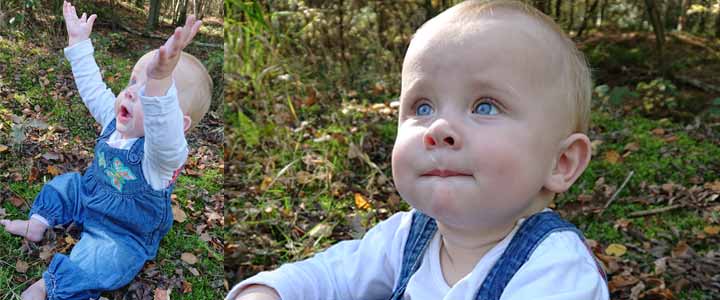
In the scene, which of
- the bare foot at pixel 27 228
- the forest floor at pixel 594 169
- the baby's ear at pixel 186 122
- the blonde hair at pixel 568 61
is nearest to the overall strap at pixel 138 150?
the baby's ear at pixel 186 122

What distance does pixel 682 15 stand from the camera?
493 centimetres

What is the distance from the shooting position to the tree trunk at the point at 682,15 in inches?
193


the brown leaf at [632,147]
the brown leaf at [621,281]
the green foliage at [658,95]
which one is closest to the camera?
the brown leaf at [621,281]

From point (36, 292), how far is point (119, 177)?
0.28 meters

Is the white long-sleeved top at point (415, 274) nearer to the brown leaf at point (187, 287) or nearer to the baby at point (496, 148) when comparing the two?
the baby at point (496, 148)

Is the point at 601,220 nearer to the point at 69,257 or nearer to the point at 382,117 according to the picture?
the point at 382,117

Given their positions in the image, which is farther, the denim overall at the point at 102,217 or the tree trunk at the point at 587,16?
the tree trunk at the point at 587,16

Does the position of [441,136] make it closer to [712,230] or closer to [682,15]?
[712,230]

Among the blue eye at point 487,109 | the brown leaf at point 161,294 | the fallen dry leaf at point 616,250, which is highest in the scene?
the blue eye at point 487,109

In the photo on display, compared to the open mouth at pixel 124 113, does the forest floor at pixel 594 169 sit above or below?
below

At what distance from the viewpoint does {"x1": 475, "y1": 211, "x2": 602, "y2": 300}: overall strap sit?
1.46 m

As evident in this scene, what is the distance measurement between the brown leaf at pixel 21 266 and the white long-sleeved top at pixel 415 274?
41 centimetres

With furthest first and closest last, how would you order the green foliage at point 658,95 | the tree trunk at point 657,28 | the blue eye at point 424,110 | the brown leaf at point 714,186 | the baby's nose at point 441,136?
1. the tree trunk at point 657,28
2. the green foliage at point 658,95
3. the brown leaf at point 714,186
4. the blue eye at point 424,110
5. the baby's nose at point 441,136

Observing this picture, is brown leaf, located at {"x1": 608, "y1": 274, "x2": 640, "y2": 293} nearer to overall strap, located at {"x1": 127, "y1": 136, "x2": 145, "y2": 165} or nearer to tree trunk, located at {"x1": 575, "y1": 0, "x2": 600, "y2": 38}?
overall strap, located at {"x1": 127, "y1": 136, "x2": 145, "y2": 165}
